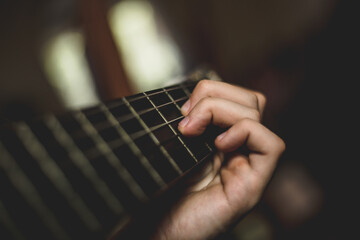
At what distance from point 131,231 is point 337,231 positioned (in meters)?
1.90

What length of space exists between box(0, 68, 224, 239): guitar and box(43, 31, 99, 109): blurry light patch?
8.21ft

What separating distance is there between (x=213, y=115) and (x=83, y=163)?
0.38m

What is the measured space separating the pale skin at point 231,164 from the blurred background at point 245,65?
1.25m

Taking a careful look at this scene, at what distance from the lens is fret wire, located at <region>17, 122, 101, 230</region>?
0.39 m

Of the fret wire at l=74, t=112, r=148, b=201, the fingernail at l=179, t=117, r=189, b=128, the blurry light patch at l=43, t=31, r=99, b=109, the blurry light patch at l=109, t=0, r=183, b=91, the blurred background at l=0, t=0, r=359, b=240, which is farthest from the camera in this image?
the blurry light patch at l=43, t=31, r=99, b=109

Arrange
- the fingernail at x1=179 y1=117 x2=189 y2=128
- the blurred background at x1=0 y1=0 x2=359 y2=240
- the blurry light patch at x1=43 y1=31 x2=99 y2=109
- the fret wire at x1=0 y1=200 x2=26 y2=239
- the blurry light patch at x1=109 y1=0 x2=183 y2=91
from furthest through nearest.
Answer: the blurry light patch at x1=43 y1=31 x2=99 y2=109 < the blurry light patch at x1=109 y1=0 x2=183 y2=91 < the blurred background at x1=0 y1=0 x2=359 y2=240 < the fingernail at x1=179 y1=117 x2=189 y2=128 < the fret wire at x1=0 y1=200 x2=26 y2=239

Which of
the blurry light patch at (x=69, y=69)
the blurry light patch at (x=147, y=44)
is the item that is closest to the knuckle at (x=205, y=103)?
the blurry light patch at (x=147, y=44)

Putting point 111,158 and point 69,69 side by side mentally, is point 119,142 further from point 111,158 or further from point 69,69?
point 69,69

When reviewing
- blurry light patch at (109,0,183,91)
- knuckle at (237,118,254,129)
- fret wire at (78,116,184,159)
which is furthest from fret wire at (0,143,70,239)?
blurry light patch at (109,0,183,91)

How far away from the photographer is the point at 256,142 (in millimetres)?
631

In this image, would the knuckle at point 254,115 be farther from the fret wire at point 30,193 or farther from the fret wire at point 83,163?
the fret wire at point 30,193

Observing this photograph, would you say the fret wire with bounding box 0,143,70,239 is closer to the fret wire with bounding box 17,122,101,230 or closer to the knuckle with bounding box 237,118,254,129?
the fret wire with bounding box 17,122,101,230

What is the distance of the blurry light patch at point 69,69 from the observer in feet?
9.20

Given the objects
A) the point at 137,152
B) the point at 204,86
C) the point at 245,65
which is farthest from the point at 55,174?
the point at 245,65
